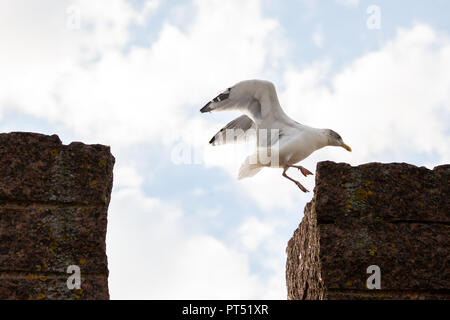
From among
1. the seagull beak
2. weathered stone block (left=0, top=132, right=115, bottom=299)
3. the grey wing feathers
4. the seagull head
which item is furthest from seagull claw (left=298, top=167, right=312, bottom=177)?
weathered stone block (left=0, top=132, right=115, bottom=299)

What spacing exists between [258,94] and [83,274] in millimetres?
5003

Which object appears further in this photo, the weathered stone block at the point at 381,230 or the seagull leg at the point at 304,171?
the seagull leg at the point at 304,171

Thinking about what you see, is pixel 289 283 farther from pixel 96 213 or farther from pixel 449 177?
pixel 96 213

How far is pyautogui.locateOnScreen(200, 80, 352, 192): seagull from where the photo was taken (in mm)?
8586

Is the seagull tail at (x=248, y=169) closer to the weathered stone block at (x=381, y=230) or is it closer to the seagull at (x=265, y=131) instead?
the seagull at (x=265, y=131)

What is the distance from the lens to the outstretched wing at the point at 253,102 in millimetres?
8555

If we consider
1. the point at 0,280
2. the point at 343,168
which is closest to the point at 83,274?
the point at 0,280

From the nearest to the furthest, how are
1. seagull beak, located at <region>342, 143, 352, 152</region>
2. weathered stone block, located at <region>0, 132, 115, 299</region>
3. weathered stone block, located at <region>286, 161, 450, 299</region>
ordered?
weathered stone block, located at <region>0, 132, 115, 299</region> → weathered stone block, located at <region>286, 161, 450, 299</region> → seagull beak, located at <region>342, 143, 352, 152</region>

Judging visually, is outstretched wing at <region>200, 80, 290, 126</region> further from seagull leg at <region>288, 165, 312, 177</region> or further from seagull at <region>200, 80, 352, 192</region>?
seagull leg at <region>288, 165, 312, 177</region>

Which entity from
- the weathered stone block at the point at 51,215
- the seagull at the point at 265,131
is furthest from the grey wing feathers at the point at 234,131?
the weathered stone block at the point at 51,215

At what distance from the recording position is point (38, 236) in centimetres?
436

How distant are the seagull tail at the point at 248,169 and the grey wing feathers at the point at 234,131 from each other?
369mm

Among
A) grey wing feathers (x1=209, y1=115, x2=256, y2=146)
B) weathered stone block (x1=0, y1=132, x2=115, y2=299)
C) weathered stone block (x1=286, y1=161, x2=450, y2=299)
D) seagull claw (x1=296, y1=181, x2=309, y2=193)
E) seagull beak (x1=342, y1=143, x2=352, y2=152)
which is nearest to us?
weathered stone block (x1=0, y1=132, x2=115, y2=299)
